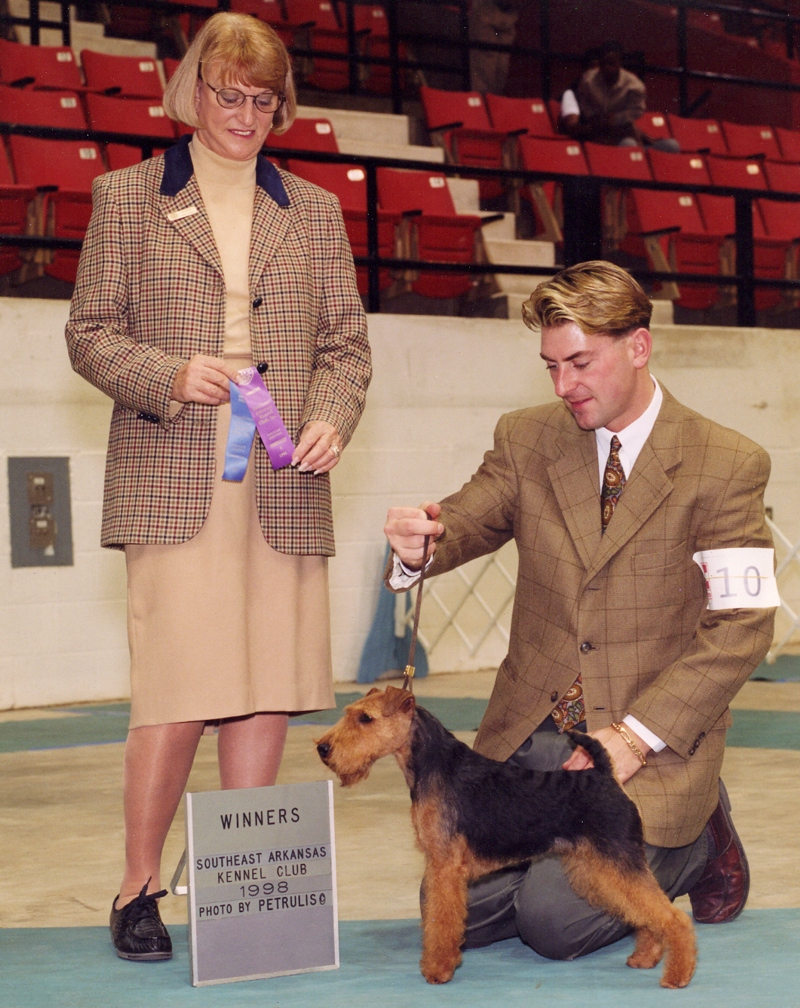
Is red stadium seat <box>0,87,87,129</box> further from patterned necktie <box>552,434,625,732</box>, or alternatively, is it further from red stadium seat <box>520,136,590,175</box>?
patterned necktie <box>552,434,625,732</box>

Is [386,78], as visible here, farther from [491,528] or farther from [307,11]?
[491,528]

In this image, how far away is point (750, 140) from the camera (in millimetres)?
9836

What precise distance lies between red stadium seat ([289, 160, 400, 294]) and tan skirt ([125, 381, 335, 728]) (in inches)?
178

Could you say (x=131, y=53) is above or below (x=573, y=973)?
above

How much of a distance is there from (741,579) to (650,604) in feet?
0.52

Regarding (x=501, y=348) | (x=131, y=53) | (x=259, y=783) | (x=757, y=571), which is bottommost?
(x=259, y=783)

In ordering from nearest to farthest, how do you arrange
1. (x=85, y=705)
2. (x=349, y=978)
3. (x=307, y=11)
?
(x=349, y=978) < (x=85, y=705) < (x=307, y=11)

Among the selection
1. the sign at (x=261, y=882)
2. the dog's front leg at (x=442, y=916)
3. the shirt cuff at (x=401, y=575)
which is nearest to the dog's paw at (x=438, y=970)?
the dog's front leg at (x=442, y=916)

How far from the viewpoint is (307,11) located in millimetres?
9070

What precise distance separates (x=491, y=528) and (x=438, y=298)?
194 inches

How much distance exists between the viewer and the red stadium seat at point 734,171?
8.96 meters

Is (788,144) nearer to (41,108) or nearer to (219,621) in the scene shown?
(41,108)

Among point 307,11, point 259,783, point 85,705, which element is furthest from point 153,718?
point 307,11

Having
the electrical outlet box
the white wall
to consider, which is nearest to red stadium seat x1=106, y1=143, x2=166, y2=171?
the white wall
